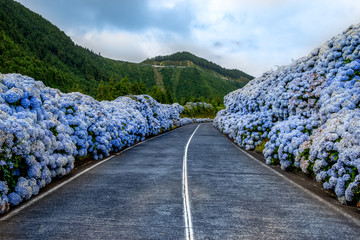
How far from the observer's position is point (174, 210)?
5.87m

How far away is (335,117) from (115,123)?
10.8 m

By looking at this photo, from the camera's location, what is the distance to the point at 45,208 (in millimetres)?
5859

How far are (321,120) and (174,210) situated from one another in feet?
23.7

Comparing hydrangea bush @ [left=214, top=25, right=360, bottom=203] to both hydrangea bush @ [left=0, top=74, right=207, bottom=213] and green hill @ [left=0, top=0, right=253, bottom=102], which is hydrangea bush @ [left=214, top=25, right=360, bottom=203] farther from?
green hill @ [left=0, top=0, right=253, bottom=102]

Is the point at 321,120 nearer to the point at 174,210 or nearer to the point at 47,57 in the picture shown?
the point at 174,210

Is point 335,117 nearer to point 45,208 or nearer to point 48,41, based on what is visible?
point 45,208

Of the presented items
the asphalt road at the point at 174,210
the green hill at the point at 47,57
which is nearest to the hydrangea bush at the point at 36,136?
the asphalt road at the point at 174,210

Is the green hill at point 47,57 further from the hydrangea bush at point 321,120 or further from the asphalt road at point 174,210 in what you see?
the asphalt road at point 174,210

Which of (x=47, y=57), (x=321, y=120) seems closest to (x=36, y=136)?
(x=321, y=120)

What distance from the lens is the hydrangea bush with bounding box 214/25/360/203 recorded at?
696 centimetres

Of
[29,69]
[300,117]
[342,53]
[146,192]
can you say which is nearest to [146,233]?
[146,192]

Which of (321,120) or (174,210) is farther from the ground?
(321,120)

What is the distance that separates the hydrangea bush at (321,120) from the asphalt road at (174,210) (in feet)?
3.29

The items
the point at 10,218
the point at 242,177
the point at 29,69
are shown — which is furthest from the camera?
the point at 29,69
